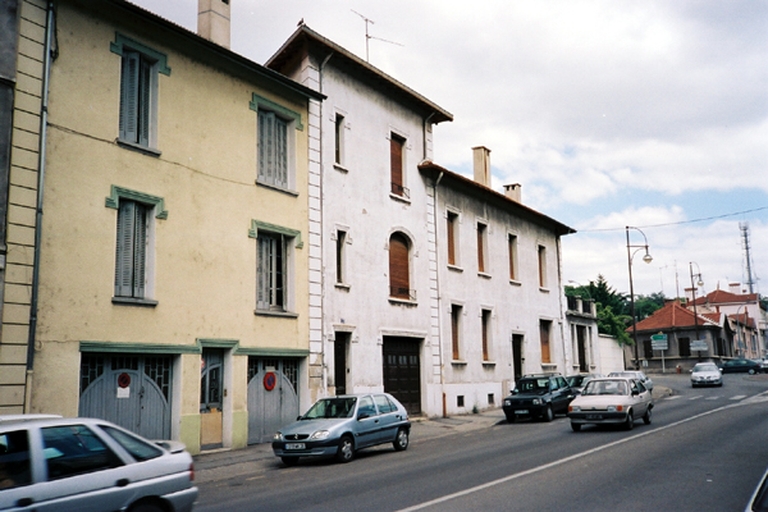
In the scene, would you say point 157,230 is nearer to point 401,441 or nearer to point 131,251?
point 131,251

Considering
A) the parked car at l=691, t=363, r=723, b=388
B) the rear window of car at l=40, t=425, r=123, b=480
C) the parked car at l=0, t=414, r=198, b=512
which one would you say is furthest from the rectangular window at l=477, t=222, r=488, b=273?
the rear window of car at l=40, t=425, r=123, b=480

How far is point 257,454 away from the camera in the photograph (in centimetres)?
1648

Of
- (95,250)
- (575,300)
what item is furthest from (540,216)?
(95,250)

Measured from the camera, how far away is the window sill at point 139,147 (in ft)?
50.3

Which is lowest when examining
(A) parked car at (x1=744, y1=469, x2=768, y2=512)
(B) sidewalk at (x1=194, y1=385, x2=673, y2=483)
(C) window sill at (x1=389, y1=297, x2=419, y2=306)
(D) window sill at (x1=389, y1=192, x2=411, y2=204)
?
Answer: (B) sidewalk at (x1=194, y1=385, x2=673, y2=483)

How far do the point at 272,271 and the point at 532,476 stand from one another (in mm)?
10191

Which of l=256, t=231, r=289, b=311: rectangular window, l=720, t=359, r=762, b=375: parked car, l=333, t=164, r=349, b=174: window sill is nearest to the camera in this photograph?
l=256, t=231, r=289, b=311: rectangular window

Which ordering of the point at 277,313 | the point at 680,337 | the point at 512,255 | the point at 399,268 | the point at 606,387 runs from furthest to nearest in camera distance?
the point at 680,337 < the point at 512,255 < the point at 399,268 < the point at 606,387 < the point at 277,313

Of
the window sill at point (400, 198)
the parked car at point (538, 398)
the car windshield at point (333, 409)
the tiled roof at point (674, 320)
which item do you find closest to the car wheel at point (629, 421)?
the parked car at point (538, 398)

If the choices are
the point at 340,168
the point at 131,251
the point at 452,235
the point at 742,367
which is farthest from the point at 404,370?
the point at 742,367

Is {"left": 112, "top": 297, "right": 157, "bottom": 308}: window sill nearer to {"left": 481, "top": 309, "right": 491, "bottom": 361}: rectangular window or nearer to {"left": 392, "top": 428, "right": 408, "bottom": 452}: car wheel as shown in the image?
{"left": 392, "top": 428, "right": 408, "bottom": 452}: car wheel

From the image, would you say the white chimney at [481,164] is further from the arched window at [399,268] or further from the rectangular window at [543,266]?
the arched window at [399,268]

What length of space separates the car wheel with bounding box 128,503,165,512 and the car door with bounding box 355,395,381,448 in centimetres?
828

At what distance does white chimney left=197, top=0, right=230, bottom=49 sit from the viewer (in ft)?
63.2
